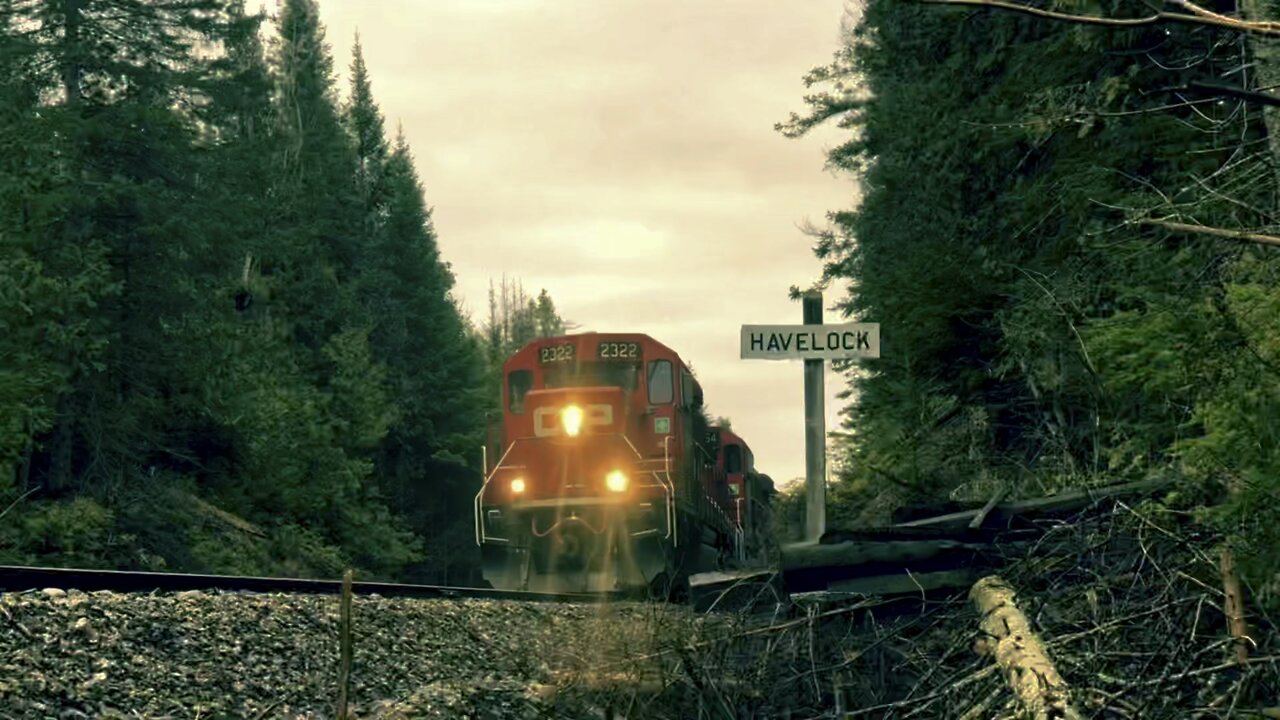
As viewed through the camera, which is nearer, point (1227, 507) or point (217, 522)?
point (1227, 507)

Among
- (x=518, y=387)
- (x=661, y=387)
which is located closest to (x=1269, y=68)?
(x=661, y=387)

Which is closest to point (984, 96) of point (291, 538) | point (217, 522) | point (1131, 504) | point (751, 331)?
point (751, 331)

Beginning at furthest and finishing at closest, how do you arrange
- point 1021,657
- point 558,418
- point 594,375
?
1. point 594,375
2. point 558,418
3. point 1021,657

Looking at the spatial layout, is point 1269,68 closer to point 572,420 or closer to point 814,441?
point 814,441

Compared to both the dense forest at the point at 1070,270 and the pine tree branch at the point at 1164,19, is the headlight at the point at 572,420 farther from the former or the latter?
the pine tree branch at the point at 1164,19

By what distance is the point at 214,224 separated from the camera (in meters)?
27.6

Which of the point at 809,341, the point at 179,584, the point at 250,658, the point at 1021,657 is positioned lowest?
the point at 250,658

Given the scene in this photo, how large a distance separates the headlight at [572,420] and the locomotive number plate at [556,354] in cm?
95

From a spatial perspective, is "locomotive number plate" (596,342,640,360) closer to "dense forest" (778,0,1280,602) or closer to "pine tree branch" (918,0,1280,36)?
"dense forest" (778,0,1280,602)

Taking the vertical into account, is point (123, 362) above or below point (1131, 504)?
above

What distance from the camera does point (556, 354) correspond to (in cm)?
1791

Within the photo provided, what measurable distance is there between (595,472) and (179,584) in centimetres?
712

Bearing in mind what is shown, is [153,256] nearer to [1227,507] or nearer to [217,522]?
[217,522]

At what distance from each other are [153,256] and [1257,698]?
24653 mm
